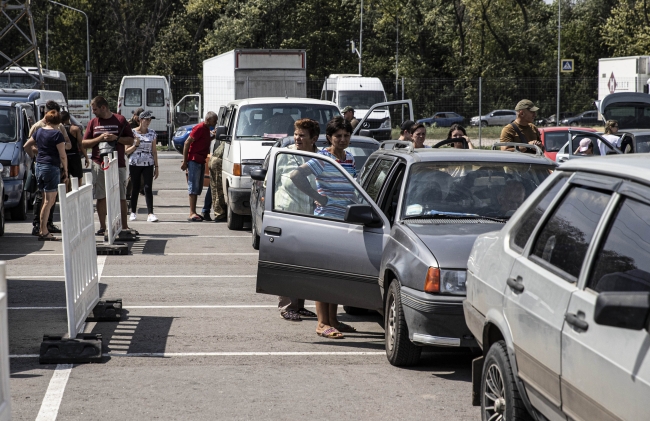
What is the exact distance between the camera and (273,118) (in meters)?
14.7

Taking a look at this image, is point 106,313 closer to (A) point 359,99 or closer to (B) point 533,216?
(B) point 533,216

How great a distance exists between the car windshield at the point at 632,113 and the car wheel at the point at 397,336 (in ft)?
56.3

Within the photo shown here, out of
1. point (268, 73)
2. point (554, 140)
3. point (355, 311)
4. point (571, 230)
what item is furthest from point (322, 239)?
point (268, 73)

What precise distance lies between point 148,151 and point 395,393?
978 centimetres

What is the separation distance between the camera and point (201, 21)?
192ft

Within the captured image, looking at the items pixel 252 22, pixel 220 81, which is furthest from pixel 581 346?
pixel 252 22

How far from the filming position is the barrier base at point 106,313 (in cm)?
823

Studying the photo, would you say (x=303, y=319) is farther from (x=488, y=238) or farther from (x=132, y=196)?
(x=132, y=196)

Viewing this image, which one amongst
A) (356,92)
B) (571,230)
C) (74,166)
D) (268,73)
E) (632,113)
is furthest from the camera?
(356,92)

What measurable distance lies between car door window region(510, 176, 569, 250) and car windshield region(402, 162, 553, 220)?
2568 mm

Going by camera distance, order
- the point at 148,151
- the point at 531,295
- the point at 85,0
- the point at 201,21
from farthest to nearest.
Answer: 1. the point at 85,0
2. the point at 201,21
3. the point at 148,151
4. the point at 531,295

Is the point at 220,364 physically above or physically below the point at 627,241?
below

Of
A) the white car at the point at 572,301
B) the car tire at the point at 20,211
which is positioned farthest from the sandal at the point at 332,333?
the car tire at the point at 20,211

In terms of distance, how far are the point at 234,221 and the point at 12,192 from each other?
387cm
